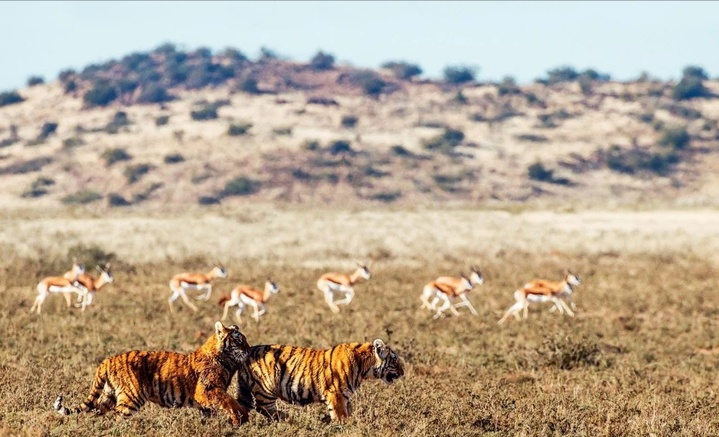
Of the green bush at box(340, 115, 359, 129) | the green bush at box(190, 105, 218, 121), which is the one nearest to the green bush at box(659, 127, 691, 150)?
the green bush at box(340, 115, 359, 129)

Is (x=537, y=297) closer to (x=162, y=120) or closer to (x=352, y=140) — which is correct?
(x=352, y=140)

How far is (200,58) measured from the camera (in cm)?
14312

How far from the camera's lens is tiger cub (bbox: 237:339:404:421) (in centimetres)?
1093

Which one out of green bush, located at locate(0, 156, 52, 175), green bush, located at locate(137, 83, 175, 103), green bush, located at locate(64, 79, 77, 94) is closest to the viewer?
green bush, located at locate(0, 156, 52, 175)

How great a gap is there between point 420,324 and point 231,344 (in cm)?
1202

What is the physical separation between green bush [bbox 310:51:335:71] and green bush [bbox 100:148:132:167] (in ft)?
166

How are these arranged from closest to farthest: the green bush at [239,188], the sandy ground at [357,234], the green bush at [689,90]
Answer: the sandy ground at [357,234] → the green bush at [239,188] → the green bush at [689,90]

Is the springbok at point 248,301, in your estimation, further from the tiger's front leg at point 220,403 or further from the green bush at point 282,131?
the green bush at point 282,131

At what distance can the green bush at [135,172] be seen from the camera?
8156cm

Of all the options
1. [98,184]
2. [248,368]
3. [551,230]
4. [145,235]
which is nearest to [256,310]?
[248,368]

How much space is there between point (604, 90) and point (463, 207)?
60131 mm

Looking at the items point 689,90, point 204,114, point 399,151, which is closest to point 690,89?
point 689,90

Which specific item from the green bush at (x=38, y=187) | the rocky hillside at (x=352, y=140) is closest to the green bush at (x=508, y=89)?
the rocky hillside at (x=352, y=140)

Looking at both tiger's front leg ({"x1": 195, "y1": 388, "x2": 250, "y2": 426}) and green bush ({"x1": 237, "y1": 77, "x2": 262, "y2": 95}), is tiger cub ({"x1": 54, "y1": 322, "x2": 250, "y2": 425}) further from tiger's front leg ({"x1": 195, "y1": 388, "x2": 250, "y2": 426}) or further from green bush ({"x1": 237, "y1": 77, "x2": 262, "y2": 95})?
green bush ({"x1": 237, "y1": 77, "x2": 262, "y2": 95})
